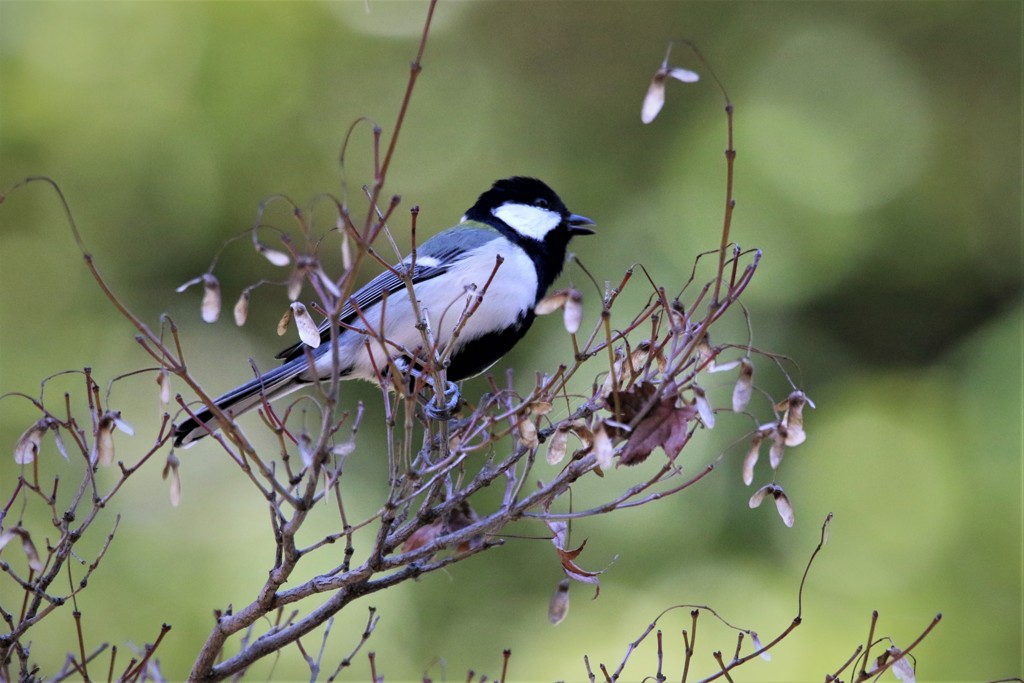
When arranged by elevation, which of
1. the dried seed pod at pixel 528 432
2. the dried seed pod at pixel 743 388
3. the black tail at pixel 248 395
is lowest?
the dried seed pod at pixel 743 388

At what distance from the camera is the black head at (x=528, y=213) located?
317cm

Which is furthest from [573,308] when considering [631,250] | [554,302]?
[631,250]

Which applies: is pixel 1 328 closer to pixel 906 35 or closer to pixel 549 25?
pixel 549 25

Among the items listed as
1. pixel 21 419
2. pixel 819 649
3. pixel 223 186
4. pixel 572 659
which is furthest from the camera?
pixel 223 186

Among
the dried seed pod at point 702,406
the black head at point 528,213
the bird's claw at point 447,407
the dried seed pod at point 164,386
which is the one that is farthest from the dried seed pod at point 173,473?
the black head at point 528,213

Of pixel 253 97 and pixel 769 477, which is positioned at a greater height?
pixel 253 97

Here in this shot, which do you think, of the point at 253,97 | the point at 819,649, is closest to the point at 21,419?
the point at 253,97

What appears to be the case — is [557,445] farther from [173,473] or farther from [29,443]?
[29,443]

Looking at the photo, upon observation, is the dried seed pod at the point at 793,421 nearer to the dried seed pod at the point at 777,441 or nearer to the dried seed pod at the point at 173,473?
the dried seed pod at the point at 777,441

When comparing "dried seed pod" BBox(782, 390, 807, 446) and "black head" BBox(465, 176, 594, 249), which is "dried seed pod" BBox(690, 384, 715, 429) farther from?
"black head" BBox(465, 176, 594, 249)

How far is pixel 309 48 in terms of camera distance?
16.4ft

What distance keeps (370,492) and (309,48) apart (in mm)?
2186

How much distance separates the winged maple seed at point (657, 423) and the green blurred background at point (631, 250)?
96.2 inches

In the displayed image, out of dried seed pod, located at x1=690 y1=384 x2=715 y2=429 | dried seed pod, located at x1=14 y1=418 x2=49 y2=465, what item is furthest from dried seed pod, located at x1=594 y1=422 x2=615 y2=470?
dried seed pod, located at x1=14 y1=418 x2=49 y2=465
